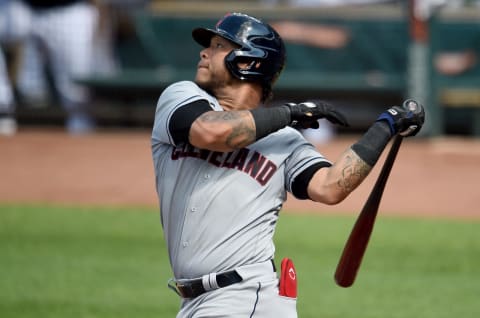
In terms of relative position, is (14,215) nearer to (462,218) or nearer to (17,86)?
(462,218)

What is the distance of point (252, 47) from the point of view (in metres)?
4.02

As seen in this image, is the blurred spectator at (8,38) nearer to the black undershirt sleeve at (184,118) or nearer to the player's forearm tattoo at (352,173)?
the black undershirt sleeve at (184,118)

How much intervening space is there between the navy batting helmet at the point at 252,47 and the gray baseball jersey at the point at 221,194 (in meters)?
0.19

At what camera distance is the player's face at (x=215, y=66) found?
4051mm

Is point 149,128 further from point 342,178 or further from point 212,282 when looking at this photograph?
point 342,178

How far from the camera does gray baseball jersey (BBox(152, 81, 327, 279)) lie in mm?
3881

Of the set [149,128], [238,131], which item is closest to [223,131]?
[238,131]

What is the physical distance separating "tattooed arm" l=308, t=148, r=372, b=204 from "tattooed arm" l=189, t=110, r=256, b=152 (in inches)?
12.4

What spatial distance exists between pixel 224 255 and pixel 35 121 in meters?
11.3

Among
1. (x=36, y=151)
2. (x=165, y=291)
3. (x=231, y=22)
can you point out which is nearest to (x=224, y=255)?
(x=231, y=22)

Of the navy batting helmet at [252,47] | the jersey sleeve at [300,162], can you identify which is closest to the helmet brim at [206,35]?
the navy batting helmet at [252,47]

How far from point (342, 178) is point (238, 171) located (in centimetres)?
42

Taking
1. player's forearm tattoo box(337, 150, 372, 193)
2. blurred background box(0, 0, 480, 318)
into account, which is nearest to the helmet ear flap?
player's forearm tattoo box(337, 150, 372, 193)

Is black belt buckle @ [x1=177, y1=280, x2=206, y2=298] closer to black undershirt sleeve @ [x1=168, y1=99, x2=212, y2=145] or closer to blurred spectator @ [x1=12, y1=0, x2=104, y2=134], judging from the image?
black undershirt sleeve @ [x1=168, y1=99, x2=212, y2=145]
